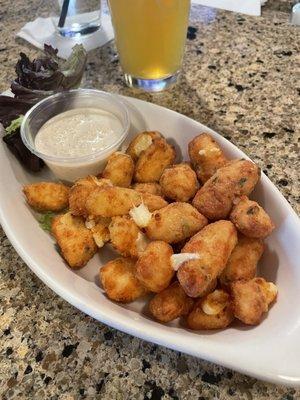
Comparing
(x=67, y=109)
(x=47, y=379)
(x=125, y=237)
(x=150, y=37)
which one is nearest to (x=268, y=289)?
(x=125, y=237)

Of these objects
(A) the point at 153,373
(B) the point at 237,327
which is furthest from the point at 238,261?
(A) the point at 153,373

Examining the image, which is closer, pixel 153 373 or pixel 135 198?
pixel 153 373

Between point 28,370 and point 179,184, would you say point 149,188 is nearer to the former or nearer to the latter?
point 179,184

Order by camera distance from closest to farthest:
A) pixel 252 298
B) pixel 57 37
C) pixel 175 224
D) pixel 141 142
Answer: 1. pixel 252 298
2. pixel 175 224
3. pixel 141 142
4. pixel 57 37

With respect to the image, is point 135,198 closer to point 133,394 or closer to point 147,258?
point 147,258

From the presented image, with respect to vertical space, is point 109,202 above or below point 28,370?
above

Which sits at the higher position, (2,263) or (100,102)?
(100,102)
